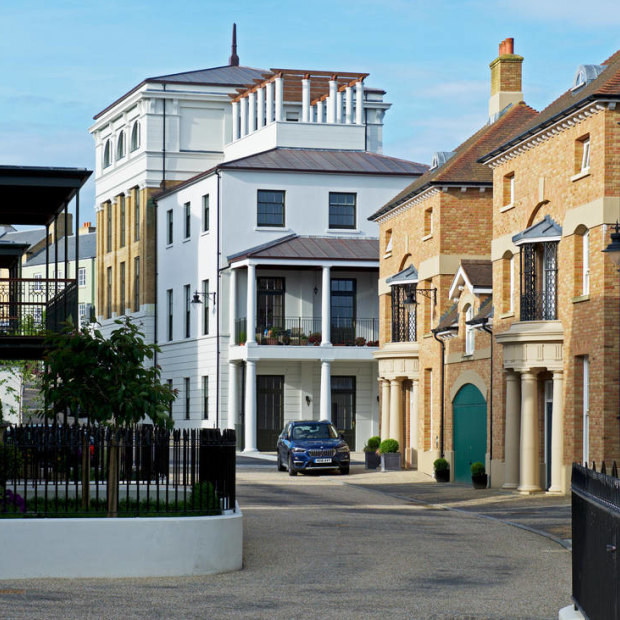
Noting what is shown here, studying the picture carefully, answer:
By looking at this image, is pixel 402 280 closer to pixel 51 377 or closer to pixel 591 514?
pixel 51 377

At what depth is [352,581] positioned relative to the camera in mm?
15000

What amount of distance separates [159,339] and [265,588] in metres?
49.6

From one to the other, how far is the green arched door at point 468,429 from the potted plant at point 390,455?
4246 mm

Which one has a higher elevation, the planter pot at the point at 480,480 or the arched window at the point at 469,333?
the arched window at the point at 469,333

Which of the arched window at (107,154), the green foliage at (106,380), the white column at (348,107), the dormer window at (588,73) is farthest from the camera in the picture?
the arched window at (107,154)

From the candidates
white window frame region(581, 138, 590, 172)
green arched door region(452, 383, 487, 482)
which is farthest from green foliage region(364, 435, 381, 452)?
white window frame region(581, 138, 590, 172)

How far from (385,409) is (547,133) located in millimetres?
14770

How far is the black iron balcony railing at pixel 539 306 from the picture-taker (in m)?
29.4

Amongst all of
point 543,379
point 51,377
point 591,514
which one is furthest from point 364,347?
point 591,514

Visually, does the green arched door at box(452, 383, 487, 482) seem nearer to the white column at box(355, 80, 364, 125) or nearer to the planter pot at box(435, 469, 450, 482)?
the planter pot at box(435, 469, 450, 482)

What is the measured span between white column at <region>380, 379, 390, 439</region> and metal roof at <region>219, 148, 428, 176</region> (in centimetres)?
1593

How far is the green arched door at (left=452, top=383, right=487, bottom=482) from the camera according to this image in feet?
110

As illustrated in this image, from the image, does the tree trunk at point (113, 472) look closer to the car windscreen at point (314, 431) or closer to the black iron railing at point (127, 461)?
the black iron railing at point (127, 461)

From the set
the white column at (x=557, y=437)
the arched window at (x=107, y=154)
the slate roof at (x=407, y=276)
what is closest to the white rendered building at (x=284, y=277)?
the slate roof at (x=407, y=276)
